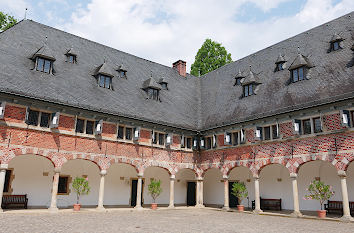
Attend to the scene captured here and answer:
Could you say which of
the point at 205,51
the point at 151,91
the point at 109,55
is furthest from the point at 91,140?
the point at 205,51

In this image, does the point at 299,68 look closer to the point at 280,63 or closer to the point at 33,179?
the point at 280,63

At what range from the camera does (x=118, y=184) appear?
19.9 m

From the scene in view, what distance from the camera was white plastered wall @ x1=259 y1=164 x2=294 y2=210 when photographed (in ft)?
60.6

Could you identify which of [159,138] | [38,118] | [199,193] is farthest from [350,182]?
[38,118]

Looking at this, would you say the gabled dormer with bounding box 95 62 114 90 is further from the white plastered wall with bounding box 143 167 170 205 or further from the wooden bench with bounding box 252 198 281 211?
the wooden bench with bounding box 252 198 281 211

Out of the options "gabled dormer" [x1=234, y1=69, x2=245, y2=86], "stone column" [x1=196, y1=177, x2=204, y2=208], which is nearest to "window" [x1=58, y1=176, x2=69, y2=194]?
"stone column" [x1=196, y1=177, x2=204, y2=208]

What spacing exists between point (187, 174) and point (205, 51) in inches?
623

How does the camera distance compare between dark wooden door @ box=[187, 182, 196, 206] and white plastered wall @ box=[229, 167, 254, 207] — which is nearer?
white plastered wall @ box=[229, 167, 254, 207]

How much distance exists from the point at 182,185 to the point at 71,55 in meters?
12.3

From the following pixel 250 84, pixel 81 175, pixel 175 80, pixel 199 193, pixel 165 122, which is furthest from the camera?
pixel 175 80

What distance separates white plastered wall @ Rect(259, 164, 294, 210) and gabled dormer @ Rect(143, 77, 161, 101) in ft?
29.5

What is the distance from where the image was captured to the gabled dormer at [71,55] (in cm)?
1898

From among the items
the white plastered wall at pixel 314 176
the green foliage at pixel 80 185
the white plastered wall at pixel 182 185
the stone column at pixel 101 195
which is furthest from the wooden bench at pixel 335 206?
the green foliage at pixel 80 185

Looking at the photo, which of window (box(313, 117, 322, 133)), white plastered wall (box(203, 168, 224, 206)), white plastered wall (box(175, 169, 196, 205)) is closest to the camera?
window (box(313, 117, 322, 133))
